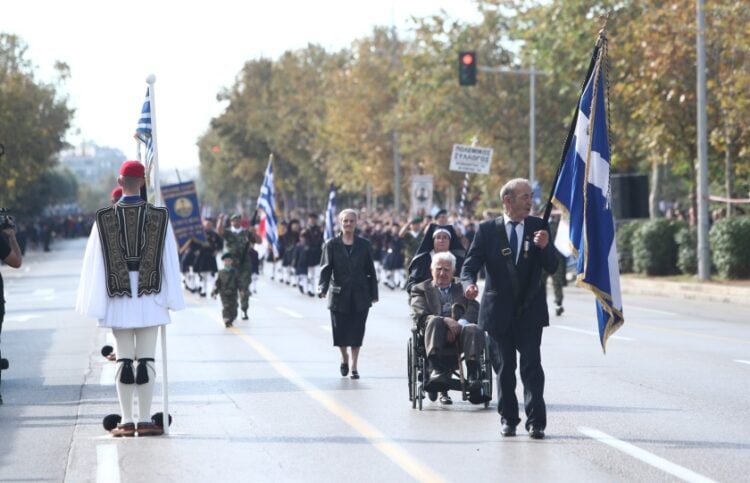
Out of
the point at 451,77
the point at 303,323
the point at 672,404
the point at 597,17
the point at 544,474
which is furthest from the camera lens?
the point at 451,77

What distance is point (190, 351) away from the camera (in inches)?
745

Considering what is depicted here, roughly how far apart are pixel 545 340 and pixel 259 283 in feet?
75.6

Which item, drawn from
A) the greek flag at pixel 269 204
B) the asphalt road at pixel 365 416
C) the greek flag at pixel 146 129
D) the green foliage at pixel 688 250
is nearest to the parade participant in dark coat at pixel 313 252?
the greek flag at pixel 269 204

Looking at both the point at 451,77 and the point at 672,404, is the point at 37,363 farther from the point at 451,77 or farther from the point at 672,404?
the point at 451,77

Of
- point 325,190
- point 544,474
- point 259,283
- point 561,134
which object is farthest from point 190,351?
point 325,190

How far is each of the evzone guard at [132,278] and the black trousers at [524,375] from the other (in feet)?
7.52

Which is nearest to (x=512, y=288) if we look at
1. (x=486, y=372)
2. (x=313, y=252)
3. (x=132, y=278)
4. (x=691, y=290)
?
(x=486, y=372)

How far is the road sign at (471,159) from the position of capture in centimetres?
4550

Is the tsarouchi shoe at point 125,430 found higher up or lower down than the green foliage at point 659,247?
lower down

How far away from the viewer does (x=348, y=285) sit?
15148 mm

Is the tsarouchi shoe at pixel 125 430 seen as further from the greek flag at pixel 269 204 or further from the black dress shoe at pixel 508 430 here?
the greek flag at pixel 269 204

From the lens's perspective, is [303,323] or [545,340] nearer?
[545,340]

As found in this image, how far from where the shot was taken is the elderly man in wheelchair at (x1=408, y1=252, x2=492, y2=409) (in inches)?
483

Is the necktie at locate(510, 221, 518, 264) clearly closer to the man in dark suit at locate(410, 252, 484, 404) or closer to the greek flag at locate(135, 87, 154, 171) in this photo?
the man in dark suit at locate(410, 252, 484, 404)
